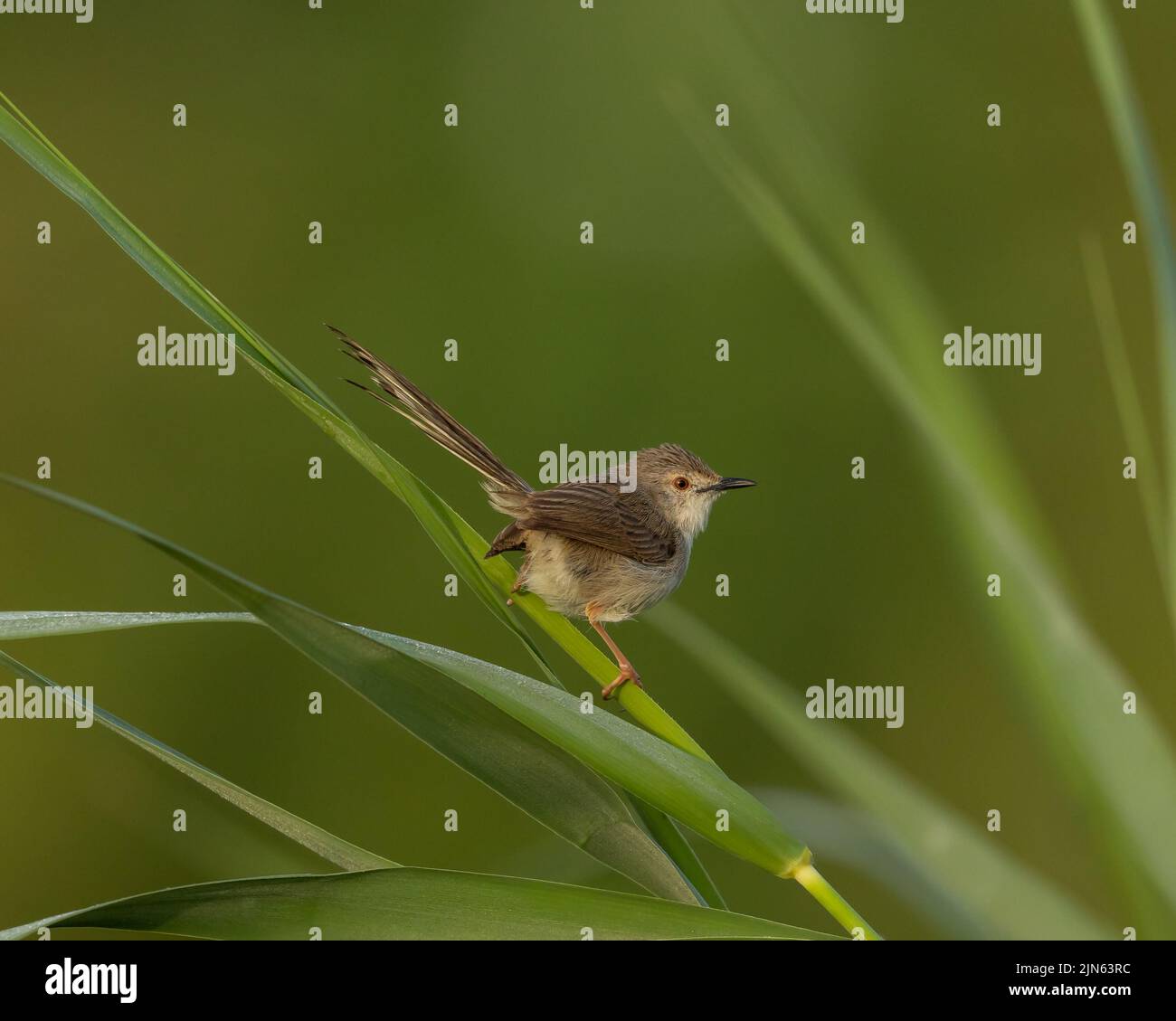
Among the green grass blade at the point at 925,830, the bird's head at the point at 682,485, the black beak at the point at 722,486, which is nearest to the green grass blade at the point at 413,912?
the green grass blade at the point at 925,830

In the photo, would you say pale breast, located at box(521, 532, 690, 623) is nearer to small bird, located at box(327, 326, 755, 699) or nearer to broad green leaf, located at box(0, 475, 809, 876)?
small bird, located at box(327, 326, 755, 699)

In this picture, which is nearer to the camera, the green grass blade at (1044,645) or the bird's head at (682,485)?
the green grass blade at (1044,645)

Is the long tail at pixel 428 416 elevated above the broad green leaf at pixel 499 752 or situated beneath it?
elevated above

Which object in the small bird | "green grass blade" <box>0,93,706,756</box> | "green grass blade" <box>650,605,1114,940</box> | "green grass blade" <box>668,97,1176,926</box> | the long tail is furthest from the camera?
the small bird

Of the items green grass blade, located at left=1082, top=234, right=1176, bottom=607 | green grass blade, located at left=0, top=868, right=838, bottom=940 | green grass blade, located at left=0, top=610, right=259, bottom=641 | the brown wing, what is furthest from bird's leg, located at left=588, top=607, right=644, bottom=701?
green grass blade, located at left=1082, top=234, right=1176, bottom=607

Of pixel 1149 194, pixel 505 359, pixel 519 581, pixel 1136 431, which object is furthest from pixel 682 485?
pixel 505 359

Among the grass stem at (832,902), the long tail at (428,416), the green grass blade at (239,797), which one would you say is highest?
the long tail at (428,416)

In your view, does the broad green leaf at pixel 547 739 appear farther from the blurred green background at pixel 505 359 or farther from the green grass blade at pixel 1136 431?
the blurred green background at pixel 505 359
